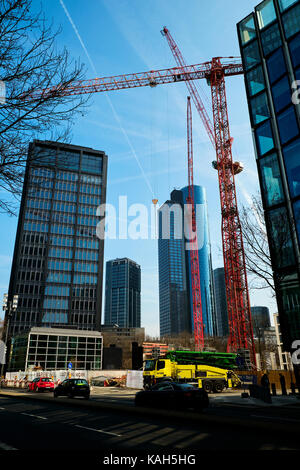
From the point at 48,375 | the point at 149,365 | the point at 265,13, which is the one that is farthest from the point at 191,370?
the point at 265,13

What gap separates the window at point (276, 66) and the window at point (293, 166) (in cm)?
626

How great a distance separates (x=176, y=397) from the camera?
50.1 ft

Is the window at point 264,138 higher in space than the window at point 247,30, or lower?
lower

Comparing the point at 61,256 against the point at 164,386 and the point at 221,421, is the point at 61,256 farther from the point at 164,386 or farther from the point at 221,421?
the point at 221,421

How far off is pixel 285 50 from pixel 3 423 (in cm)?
2990

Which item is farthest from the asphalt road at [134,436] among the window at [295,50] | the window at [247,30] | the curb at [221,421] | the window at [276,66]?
the window at [247,30]

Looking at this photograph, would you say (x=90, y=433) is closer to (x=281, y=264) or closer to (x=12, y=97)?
(x=12, y=97)

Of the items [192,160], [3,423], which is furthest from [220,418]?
[192,160]

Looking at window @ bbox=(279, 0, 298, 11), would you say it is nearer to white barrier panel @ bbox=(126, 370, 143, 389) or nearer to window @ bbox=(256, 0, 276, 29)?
window @ bbox=(256, 0, 276, 29)

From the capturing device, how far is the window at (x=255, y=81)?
86.9 feet

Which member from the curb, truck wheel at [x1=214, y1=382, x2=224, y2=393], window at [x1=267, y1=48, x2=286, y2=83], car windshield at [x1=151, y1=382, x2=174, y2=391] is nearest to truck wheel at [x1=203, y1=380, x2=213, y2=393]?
truck wheel at [x1=214, y1=382, x2=224, y2=393]

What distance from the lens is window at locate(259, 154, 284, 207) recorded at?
927 inches

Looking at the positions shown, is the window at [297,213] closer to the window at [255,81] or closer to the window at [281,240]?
the window at [281,240]

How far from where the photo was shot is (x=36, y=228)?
101250mm
